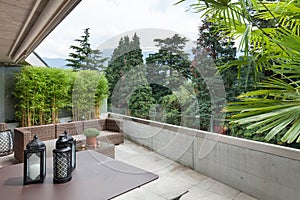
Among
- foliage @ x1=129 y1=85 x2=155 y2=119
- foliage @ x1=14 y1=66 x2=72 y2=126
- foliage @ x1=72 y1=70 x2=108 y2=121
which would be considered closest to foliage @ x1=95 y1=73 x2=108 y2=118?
foliage @ x1=72 y1=70 x2=108 y2=121

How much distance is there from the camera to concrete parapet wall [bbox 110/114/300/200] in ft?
7.80

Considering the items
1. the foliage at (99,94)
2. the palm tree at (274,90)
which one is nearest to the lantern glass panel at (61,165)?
the palm tree at (274,90)

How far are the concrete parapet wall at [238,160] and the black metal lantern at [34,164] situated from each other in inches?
99.9

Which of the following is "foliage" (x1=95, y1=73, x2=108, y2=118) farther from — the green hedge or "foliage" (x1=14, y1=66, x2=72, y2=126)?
"foliage" (x1=14, y1=66, x2=72, y2=126)

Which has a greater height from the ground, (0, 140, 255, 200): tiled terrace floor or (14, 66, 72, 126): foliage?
(14, 66, 72, 126): foliage

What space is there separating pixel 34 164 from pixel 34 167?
0.07 ft

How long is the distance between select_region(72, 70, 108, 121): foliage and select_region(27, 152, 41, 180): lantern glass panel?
4412 millimetres

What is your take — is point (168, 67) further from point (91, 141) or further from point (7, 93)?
point (7, 93)

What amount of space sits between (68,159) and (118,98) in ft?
11.0

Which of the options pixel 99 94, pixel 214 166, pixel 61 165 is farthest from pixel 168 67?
pixel 99 94

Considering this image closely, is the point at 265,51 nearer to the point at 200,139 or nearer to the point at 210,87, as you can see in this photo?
the point at 200,139

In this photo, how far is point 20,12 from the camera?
2045mm

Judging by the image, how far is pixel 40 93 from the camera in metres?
5.60

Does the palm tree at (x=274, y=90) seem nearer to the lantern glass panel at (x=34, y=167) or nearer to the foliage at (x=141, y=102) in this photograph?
the lantern glass panel at (x=34, y=167)
